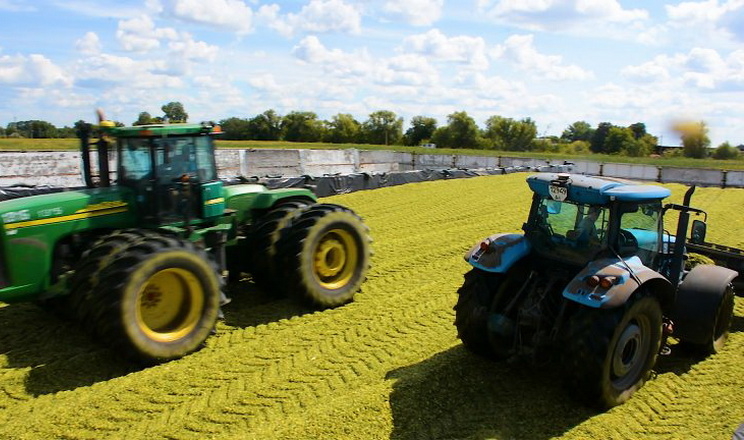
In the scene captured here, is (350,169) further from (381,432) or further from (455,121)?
(455,121)

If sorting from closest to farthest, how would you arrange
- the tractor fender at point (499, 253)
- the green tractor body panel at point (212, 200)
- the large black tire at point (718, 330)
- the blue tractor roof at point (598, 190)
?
the blue tractor roof at point (598, 190)
the tractor fender at point (499, 253)
the large black tire at point (718, 330)
the green tractor body panel at point (212, 200)

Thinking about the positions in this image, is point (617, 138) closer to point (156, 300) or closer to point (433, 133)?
point (433, 133)

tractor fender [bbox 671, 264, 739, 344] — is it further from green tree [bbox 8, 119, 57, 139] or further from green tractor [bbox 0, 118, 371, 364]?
green tree [bbox 8, 119, 57, 139]

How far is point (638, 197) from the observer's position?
4922mm

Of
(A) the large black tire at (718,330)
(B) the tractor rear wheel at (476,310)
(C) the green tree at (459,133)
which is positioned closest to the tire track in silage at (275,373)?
(B) the tractor rear wheel at (476,310)

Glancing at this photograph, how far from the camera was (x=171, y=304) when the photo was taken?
237 inches

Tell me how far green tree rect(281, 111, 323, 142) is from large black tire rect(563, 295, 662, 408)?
5724cm

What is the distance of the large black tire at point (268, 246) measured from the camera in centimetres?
730

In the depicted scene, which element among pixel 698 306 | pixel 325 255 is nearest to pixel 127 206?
pixel 325 255

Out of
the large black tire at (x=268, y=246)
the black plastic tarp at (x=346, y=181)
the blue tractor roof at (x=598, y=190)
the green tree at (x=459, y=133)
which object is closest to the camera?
the blue tractor roof at (x=598, y=190)

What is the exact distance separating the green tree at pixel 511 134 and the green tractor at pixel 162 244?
5874 centimetres

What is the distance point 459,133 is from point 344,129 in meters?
13.1

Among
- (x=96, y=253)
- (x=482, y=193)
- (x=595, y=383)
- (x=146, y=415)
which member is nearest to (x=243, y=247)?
(x=96, y=253)

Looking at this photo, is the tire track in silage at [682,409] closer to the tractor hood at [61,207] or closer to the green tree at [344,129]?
the tractor hood at [61,207]
